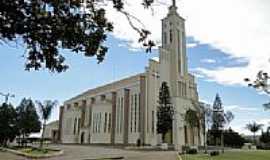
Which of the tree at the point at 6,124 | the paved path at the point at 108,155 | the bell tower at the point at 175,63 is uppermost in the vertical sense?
the bell tower at the point at 175,63

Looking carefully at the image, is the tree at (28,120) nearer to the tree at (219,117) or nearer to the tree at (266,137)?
the tree at (219,117)

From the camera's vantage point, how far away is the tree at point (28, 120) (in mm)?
53594

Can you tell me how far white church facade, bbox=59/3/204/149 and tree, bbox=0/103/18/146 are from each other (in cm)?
2009

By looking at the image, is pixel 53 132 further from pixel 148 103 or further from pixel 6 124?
pixel 6 124

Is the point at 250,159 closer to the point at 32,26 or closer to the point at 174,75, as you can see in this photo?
the point at 32,26

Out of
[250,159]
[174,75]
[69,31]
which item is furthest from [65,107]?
[69,31]

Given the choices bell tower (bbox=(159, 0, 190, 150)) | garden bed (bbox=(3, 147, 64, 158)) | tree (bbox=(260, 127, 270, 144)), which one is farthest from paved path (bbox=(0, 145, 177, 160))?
tree (bbox=(260, 127, 270, 144))

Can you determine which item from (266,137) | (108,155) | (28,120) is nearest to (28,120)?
(28,120)

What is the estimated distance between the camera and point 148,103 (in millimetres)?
59938

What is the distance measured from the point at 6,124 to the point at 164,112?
24.7 m

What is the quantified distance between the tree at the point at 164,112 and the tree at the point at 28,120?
21.0 m

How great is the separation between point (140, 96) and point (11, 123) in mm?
22786

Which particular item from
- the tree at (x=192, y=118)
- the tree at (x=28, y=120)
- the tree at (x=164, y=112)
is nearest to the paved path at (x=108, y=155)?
the tree at (x=164, y=112)

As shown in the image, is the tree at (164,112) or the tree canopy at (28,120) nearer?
the tree canopy at (28,120)
